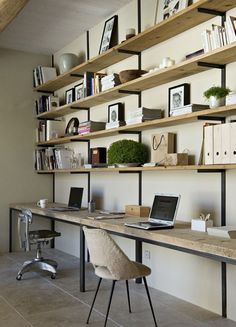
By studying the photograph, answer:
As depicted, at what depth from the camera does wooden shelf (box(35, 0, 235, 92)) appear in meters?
3.46

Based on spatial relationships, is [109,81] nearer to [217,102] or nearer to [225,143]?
[217,102]

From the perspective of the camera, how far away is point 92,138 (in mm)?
5547

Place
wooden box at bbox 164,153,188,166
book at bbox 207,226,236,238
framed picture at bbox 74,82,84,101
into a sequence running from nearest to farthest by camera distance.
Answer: book at bbox 207,226,236,238 → wooden box at bbox 164,153,188,166 → framed picture at bbox 74,82,84,101

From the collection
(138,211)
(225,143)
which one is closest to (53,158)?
(138,211)

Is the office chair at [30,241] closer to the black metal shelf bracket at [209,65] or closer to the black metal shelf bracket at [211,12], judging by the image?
the black metal shelf bracket at [209,65]

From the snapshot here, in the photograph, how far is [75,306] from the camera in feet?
12.5

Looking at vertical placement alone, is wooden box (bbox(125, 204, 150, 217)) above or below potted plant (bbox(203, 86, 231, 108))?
below

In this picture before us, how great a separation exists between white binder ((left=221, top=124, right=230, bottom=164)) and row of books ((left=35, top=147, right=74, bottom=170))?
3059 millimetres

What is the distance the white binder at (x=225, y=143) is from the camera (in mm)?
3174

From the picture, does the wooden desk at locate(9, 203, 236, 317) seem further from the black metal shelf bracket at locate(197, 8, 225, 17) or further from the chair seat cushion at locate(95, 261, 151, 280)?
the black metal shelf bracket at locate(197, 8, 225, 17)

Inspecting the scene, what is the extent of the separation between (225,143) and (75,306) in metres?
1.93

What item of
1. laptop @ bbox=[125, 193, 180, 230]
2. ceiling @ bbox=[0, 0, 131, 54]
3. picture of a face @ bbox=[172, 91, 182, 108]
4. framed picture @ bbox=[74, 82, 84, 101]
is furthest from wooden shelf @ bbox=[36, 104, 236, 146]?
ceiling @ bbox=[0, 0, 131, 54]

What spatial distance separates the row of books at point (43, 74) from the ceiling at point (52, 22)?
0.31 metres

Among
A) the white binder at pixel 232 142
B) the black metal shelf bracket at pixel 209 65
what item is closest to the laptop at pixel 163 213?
the white binder at pixel 232 142
